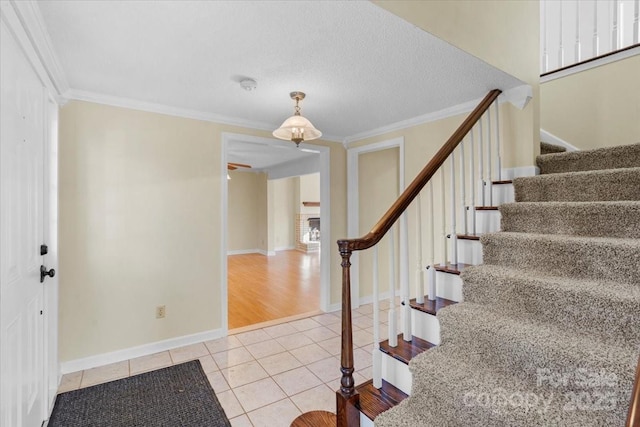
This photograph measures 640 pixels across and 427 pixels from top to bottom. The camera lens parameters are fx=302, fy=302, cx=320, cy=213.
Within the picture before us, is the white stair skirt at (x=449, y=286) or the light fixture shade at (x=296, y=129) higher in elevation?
the light fixture shade at (x=296, y=129)

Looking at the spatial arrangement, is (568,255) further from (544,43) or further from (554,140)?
(544,43)

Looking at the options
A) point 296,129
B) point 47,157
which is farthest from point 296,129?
point 47,157

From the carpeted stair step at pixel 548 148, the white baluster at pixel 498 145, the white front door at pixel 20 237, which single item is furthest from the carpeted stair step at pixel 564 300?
the white front door at pixel 20 237

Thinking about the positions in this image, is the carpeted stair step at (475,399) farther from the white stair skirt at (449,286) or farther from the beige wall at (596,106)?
the beige wall at (596,106)

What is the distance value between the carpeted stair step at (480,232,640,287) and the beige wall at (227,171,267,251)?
692cm

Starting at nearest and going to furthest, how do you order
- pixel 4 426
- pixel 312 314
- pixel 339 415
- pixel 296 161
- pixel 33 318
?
pixel 4 426, pixel 339 415, pixel 33 318, pixel 312 314, pixel 296 161

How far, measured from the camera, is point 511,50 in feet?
7.31

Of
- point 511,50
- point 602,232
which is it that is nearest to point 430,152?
point 511,50

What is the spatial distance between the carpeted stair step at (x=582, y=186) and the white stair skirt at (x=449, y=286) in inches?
36.7

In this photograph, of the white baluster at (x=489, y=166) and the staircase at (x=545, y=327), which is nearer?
the staircase at (x=545, y=327)

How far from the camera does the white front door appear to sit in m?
1.25

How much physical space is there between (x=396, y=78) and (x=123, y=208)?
8.24 feet

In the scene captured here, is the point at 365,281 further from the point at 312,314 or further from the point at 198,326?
the point at 198,326

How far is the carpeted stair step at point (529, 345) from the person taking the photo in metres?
1.15
